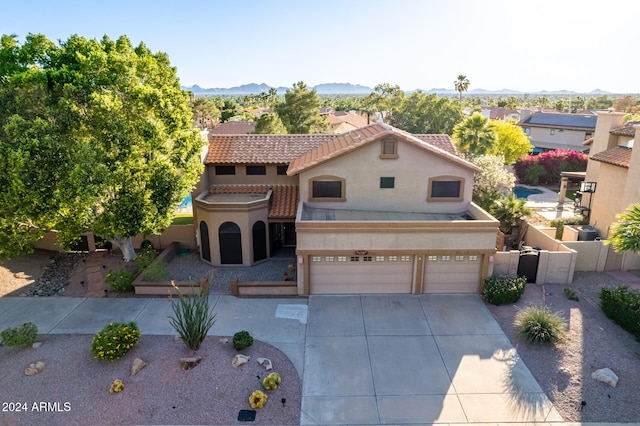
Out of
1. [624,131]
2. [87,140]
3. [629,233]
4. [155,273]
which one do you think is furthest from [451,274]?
[624,131]

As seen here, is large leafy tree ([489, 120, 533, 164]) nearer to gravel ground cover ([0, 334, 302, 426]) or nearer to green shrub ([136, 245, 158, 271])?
green shrub ([136, 245, 158, 271])

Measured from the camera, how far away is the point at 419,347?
15461 millimetres


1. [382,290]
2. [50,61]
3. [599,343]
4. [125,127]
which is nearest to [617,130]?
[599,343]

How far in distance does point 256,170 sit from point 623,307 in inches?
762

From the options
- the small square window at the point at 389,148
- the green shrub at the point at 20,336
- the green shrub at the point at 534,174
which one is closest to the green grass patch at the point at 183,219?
the green shrub at the point at 20,336

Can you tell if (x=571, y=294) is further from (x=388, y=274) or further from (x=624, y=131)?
(x=624, y=131)

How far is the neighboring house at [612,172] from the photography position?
23250mm

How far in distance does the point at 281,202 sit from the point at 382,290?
25.7ft

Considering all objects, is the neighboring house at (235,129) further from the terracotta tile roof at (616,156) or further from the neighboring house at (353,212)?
the terracotta tile roof at (616,156)

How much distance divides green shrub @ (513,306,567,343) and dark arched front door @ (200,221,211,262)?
Answer: 51.7 feet

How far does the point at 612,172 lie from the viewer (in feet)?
84.4

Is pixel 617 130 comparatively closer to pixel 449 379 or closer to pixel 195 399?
pixel 449 379

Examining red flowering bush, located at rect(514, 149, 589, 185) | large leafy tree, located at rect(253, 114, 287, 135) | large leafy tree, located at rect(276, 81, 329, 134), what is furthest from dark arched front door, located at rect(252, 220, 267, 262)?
red flowering bush, located at rect(514, 149, 589, 185)

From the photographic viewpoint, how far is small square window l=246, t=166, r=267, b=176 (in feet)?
81.6
